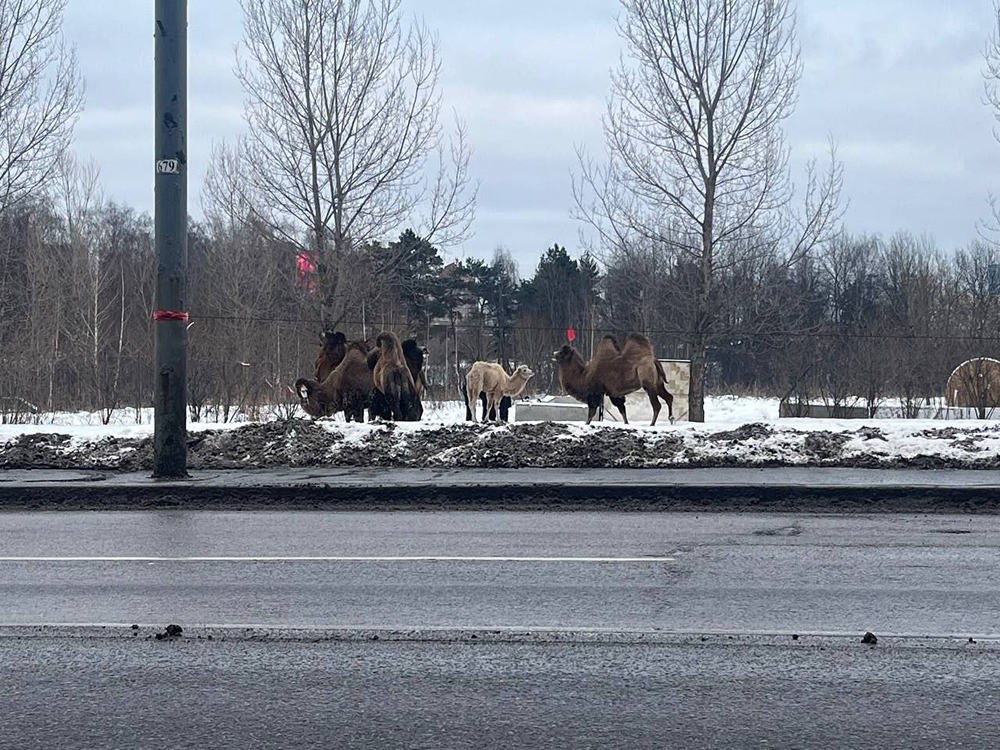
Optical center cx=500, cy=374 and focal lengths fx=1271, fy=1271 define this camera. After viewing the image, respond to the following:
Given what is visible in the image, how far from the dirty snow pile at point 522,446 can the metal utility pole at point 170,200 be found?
2130 mm

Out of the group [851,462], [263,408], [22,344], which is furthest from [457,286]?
[851,462]

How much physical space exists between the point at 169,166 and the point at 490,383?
39.7 ft

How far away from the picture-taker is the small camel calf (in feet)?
81.8

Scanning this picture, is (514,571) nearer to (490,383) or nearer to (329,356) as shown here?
(329,356)

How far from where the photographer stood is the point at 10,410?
28.7m

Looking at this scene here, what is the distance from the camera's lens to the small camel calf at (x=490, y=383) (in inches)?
981

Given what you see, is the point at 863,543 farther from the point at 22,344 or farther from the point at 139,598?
the point at 22,344

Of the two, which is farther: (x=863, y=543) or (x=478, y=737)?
(x=863, y=543)

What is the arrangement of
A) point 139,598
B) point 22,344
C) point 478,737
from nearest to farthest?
point 478,737 → point 139,598 → point 22,344

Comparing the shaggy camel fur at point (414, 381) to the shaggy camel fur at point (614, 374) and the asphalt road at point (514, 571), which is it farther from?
the asphalt road at point (514, 571)

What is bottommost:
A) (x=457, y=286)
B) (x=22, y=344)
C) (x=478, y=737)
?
(x=478, y=737)

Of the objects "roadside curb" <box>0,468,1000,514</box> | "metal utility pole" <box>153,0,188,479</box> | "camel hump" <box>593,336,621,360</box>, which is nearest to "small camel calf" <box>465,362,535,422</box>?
"camel hump" <box>593,336,621,360</box>

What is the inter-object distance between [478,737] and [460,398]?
123 ft

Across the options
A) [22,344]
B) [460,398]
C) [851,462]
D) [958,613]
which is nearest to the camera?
[958,613]
